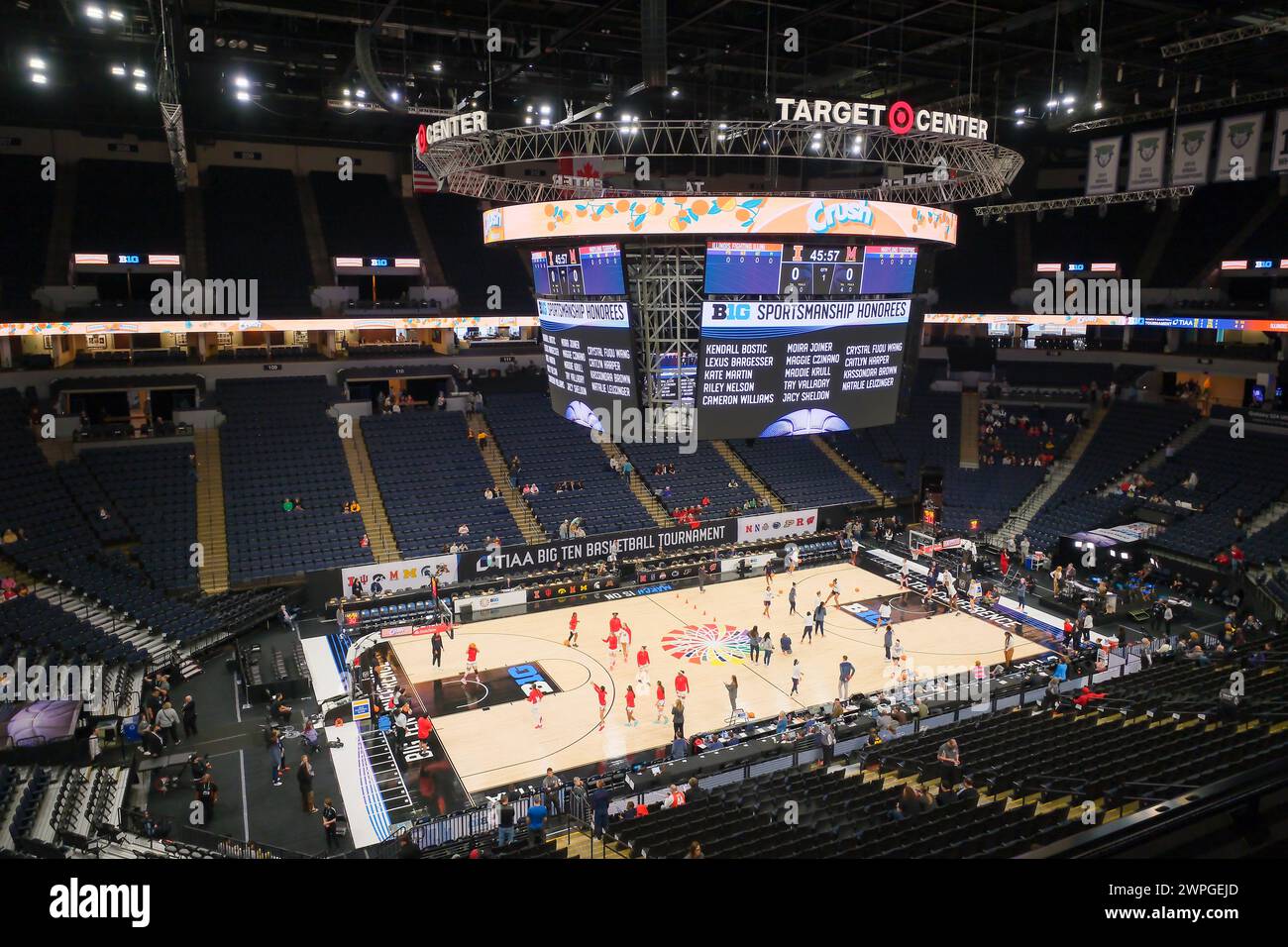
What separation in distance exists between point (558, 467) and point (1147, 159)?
2305 centimetres

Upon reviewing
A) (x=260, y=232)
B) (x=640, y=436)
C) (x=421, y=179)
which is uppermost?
(x=421, y=179)

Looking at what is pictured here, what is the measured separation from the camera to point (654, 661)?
79.3 ft

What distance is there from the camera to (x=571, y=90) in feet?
107

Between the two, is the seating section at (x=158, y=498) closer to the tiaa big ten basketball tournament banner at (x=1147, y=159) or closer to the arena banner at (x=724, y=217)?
the arena banner at (x=724, y=217)

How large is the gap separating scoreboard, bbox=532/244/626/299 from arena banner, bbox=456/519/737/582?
44.4ft

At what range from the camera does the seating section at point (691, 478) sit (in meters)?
35.2

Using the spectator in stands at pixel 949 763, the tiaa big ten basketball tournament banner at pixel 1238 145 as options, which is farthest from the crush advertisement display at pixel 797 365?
the tiaa big ten basketball tournament banner at pixel 1238 145

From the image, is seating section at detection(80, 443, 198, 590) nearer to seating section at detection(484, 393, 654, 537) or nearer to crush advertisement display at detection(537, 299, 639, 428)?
seating section at detection(484, 393, 654, 537)

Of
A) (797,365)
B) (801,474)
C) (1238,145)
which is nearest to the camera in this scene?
(797,365)

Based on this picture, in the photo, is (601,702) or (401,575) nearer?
(601,702)

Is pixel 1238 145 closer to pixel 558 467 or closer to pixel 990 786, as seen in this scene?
pixel 990 786

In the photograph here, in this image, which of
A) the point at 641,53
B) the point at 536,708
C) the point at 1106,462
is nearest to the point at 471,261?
the point at 641,53

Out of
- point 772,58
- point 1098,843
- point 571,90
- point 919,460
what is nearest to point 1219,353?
point 919,460
